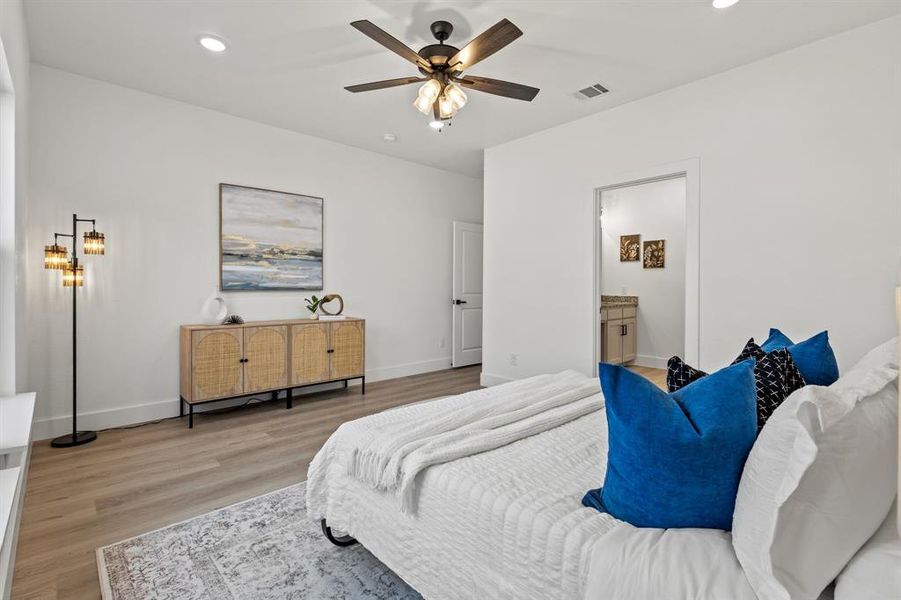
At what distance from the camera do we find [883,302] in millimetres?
2670

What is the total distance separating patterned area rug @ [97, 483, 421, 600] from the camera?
168cm

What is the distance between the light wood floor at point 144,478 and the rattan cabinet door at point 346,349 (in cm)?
42

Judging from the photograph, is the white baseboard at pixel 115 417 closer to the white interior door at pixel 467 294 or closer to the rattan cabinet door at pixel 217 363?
the rattan cabinet door at pixel 217 363

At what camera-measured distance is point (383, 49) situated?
2.96 m

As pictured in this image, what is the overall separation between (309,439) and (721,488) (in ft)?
9.51

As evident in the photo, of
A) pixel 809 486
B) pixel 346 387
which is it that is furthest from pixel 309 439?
pixel 809 486

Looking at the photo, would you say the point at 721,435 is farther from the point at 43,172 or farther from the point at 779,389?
the point at 43,172

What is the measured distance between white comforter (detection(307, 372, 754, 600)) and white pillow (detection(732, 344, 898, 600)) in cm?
10

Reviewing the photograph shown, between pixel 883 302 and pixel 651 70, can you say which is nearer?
pixel 883 302

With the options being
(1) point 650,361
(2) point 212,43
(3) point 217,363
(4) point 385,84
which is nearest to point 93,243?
(3) point 217,363

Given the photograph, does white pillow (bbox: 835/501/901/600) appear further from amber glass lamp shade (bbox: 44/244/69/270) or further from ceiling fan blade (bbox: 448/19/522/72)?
amber glass lamp shade (bbox: 44/244/69/270)

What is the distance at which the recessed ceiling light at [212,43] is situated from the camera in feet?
9.35

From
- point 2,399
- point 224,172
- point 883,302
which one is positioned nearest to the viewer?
point 2,399

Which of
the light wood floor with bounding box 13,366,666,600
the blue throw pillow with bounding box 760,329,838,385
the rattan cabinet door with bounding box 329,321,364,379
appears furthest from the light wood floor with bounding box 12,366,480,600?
the blue throw pillow with bounding box 760,329,838,385
